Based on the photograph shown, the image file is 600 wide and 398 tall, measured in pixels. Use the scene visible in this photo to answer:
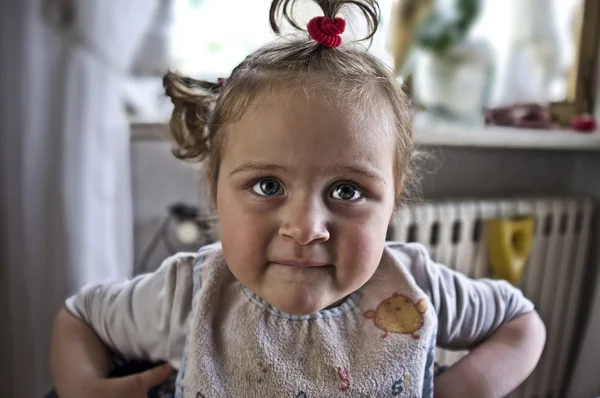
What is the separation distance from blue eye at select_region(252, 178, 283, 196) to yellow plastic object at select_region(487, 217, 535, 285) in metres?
0.78

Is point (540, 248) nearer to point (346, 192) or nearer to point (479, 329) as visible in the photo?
point (479, 329)

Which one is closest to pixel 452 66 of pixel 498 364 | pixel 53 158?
pixel 498 364

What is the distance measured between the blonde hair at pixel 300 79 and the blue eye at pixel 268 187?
8 cm

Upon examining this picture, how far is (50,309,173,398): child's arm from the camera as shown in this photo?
1.92ft

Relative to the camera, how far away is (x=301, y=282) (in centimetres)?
49

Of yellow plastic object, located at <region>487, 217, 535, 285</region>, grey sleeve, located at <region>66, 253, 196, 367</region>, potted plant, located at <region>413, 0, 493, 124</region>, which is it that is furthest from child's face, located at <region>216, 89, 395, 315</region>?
potted plant, located at <region>413, 0, 493, 124</region>

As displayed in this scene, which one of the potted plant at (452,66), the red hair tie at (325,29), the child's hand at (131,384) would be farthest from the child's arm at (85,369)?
the potted plant at (452,66)

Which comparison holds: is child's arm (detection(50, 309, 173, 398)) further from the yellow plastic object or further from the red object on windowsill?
the red object on windowsill

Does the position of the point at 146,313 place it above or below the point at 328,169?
below

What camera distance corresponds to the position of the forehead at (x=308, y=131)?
0.48m

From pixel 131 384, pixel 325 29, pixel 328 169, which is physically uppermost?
pixel 325 29

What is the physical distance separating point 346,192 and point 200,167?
487 mm

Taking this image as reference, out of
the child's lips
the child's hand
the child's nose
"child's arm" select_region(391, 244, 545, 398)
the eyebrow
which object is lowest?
the child's hand

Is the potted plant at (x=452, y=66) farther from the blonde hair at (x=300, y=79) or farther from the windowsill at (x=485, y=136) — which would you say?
the blonde hair at (x=300, y=79)
